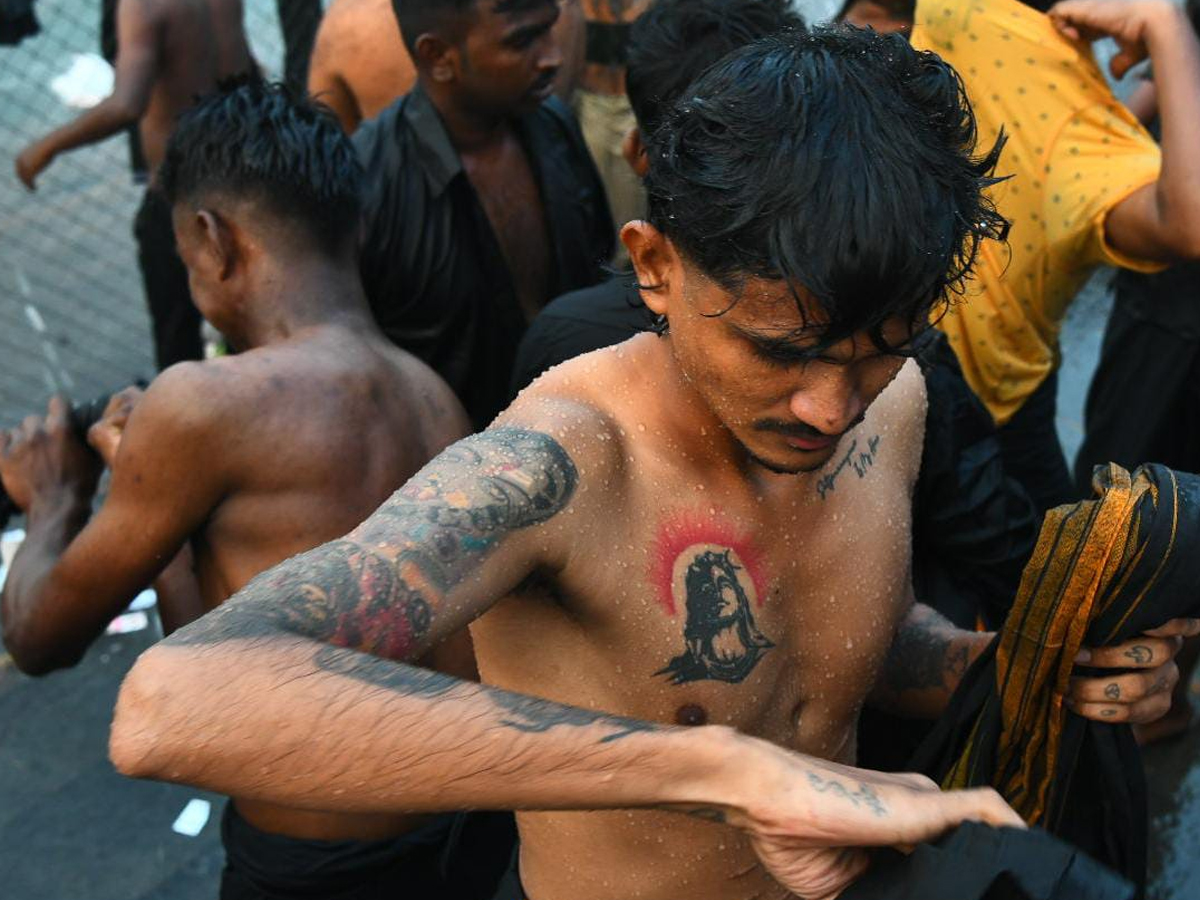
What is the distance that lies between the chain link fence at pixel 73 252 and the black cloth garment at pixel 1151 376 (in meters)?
3.40

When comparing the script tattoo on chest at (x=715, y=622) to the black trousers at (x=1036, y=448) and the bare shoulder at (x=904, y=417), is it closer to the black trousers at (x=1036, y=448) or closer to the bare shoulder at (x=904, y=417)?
the bare shoulder at (x=904, y=417)

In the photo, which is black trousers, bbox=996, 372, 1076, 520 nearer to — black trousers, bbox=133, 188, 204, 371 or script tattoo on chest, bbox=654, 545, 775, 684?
script tattoo on chest, bbox=654, 545, 775, 684

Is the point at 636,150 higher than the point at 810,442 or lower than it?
lower

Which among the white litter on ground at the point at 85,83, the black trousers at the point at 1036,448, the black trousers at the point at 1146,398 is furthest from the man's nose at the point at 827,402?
the white litter on ground at the point at 85,83

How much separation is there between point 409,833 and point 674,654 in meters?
0.99

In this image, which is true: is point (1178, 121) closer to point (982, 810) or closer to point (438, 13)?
point (438, 13)

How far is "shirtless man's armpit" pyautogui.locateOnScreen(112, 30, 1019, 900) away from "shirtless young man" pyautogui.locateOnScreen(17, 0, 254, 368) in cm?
309

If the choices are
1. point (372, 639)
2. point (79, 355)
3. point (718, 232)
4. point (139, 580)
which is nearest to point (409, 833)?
point (139, 580)

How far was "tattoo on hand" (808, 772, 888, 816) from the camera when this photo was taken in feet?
3.98

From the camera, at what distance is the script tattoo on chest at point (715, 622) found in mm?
1591

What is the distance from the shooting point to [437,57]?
11.0ft

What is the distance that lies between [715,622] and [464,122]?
7.10ft

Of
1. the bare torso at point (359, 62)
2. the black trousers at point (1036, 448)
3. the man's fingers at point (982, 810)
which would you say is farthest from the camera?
the bare torso at point (359, 62)

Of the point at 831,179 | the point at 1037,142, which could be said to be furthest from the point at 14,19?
the point at 831,179
